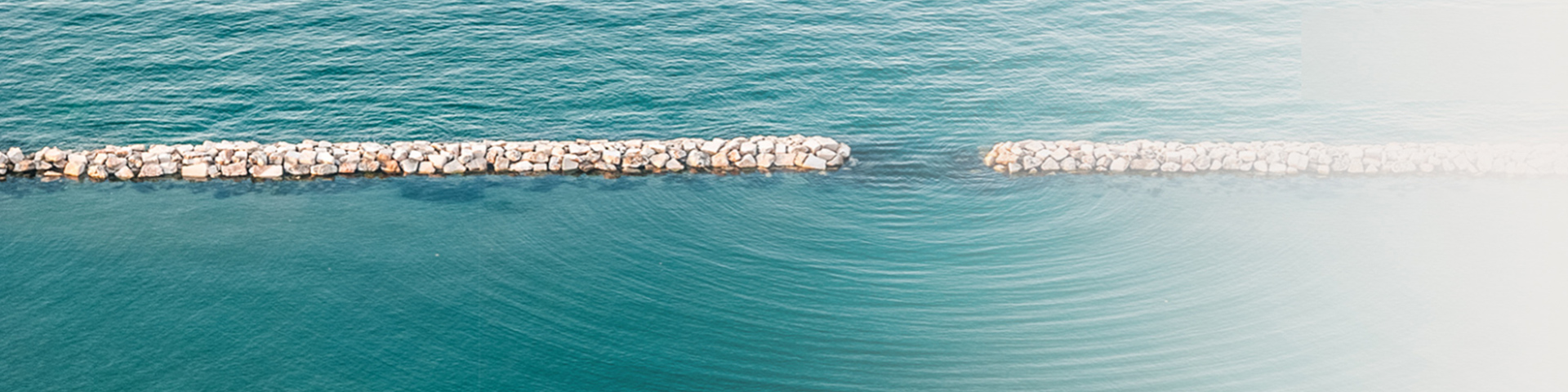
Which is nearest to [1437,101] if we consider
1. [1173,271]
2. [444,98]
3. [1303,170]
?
[1303,170]

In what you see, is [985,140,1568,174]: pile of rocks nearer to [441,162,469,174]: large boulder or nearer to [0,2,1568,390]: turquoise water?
[0,2,1568,390]: turquoise water

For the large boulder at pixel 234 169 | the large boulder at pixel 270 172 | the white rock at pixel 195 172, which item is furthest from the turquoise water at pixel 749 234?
the white rock at pixel 195 172

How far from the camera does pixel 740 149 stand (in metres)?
26.2

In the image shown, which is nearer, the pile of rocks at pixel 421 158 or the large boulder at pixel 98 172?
the large boulder at pixel 98 172

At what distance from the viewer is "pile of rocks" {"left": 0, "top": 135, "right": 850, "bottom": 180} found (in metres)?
25.2

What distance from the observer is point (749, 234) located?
23.1 m

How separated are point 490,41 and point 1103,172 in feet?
61.2

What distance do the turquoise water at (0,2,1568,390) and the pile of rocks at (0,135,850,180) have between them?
19.0 inches

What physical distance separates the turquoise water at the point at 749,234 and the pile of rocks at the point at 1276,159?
439 millimetres

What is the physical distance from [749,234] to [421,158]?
318 inches

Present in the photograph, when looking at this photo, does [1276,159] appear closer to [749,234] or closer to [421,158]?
[749,234]

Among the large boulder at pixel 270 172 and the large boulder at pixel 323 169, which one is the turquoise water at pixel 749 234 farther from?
Result: the large boulder at pixel 323 169

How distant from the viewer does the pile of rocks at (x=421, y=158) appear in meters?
25.2

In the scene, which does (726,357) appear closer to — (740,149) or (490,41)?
(740,149)
